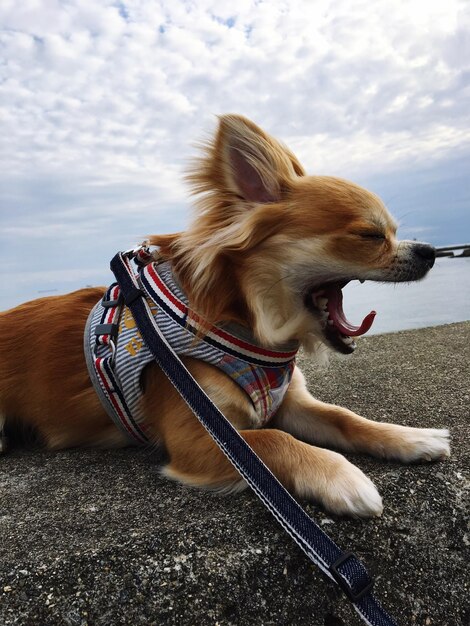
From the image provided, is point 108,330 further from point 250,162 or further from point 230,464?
point 250,162

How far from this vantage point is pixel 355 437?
197 centimetres

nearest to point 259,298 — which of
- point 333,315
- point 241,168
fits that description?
point 333,315

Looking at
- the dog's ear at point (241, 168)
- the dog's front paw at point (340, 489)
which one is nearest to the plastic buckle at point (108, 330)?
the dog's ear at point (241, 168)

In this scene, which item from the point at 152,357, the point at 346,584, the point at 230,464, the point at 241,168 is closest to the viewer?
the point at 346,584

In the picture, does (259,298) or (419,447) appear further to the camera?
(259,298)

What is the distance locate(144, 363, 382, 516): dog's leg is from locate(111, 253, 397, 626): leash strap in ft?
0.63

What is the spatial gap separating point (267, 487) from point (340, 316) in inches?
36.3

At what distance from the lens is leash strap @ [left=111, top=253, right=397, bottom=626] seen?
113 cm

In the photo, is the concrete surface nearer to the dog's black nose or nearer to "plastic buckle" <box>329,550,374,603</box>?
"plastic buckle" <box>329,550,374,603</box>

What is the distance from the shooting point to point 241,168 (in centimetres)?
207

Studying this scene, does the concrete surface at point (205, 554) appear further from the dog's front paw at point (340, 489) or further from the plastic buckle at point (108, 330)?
the plastic buckle at point (108, 330)

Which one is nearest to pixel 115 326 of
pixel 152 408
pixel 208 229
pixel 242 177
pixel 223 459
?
pixel 152 408

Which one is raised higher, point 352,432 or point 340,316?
point 340,316

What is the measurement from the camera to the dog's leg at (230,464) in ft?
4.91
